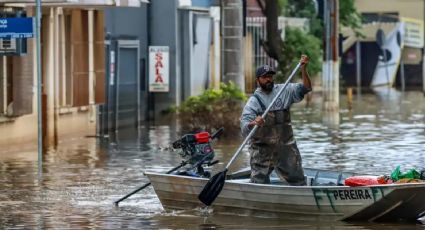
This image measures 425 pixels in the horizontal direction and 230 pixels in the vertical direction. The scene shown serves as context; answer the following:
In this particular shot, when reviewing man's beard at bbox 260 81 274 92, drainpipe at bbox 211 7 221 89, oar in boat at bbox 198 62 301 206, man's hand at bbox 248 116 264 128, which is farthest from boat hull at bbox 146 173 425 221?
drainpipe at bbox 211 7 221 89

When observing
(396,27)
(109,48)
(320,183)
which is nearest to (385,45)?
(396,27)

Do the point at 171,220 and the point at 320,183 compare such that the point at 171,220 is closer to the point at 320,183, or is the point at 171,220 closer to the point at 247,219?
the point at 247,219

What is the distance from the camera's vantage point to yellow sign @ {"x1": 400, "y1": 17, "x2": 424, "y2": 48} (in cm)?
6241

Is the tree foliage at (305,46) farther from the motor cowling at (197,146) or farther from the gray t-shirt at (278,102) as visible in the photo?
the gray t-shirt at (278,102)

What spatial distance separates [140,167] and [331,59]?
16.4 meters

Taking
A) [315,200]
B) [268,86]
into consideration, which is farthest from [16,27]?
[315,200]

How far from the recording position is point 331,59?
3691cm

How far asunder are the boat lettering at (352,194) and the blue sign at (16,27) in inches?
252

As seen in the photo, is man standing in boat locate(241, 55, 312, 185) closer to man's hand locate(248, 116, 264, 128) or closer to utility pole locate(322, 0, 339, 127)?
man's hand locate(248, 116, 264, 128)

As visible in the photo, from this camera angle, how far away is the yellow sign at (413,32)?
205 ft

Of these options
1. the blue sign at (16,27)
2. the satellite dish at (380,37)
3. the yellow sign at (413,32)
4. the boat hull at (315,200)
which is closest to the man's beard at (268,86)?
the boat hull at (315,200)

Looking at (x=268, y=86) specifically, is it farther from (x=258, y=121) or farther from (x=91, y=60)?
(x=91, y=60)

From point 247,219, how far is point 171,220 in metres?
0.89

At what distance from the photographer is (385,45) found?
61.8 metres
